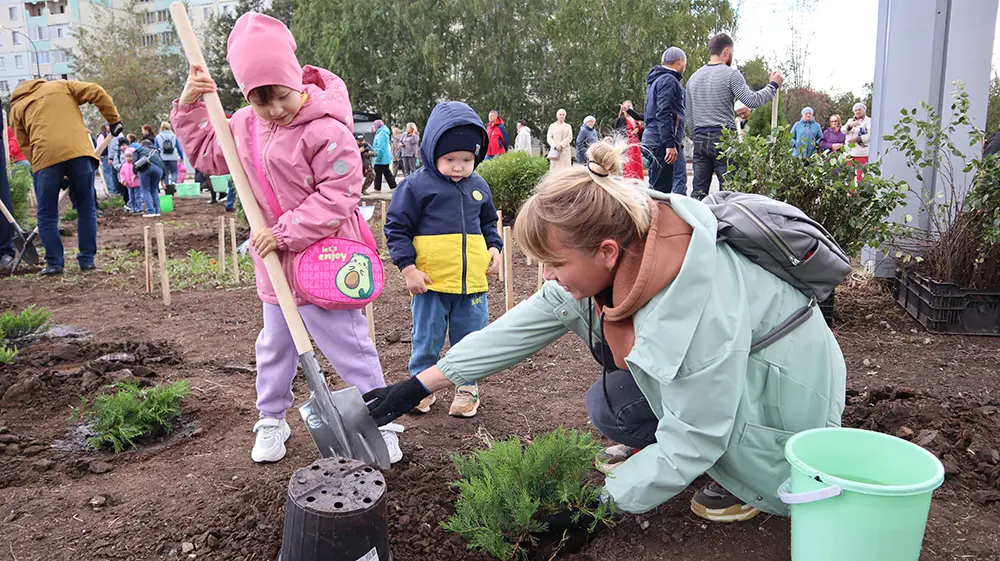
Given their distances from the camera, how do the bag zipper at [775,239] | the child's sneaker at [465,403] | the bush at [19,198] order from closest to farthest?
the bag zipper at [775,239]
the child's sneaker at [465,403]
the bush at [19,198]

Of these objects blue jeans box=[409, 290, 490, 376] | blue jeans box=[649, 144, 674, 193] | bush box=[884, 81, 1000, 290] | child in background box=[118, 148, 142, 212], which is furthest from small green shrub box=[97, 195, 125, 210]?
bush box=[884, 81, 1000, 290]

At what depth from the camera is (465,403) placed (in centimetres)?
334

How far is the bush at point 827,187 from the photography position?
441 cm

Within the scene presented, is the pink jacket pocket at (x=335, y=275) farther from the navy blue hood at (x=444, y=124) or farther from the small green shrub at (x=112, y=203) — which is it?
the small green shrub at (x=112, y=203)

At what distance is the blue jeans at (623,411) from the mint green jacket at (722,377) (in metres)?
0.23

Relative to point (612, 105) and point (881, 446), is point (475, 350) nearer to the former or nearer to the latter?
point (881, 446)

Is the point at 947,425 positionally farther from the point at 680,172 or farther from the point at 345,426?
the point at 680,172

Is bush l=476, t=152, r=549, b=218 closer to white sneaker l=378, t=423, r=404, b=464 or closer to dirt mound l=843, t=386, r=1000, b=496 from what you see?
dirt mound l=843, t=386, r=1000, b=496

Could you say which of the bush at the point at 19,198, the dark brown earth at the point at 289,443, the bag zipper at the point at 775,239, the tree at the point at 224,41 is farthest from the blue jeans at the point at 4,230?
the tree at the point at 224,41

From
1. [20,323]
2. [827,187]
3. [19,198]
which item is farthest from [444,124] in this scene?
[19,198]

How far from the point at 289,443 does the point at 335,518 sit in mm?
1383

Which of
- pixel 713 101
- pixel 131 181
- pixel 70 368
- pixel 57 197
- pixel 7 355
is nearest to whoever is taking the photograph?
pixel 7 355

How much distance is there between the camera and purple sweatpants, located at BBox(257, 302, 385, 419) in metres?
2.73

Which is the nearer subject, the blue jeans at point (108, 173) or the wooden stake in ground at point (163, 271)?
the wooden stake in ground at point (163, 271)
